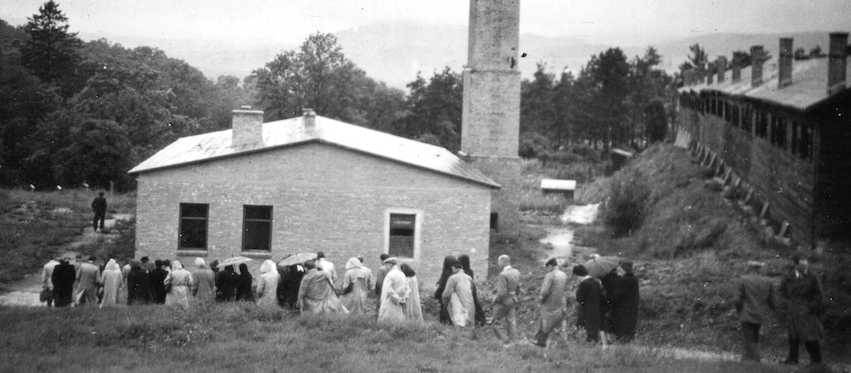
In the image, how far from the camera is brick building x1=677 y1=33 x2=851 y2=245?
890 inches

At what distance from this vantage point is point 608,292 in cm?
1587

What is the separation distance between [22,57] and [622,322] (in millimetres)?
55535

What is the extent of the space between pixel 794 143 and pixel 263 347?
694 inches

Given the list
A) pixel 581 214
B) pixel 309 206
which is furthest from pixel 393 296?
pixel 581 214

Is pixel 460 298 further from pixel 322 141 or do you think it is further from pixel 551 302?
pixel 322 141

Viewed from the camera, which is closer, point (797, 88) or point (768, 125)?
point (797, 88)

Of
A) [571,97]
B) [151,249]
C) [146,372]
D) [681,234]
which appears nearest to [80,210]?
[151,249]

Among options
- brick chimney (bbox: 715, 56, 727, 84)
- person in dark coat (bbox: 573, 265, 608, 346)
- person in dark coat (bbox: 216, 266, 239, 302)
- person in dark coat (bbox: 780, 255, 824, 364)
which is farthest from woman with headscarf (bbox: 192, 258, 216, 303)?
brick chimney (bbox: 715, 56, 727, 84)

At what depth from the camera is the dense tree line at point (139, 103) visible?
53094 millimetres

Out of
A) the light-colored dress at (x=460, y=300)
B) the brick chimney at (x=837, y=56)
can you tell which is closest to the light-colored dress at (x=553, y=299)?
the light-colored dress at (x=460, y=300)

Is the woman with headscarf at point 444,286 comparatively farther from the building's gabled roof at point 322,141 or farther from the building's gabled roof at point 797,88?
the building's gabled roof at point 797,88

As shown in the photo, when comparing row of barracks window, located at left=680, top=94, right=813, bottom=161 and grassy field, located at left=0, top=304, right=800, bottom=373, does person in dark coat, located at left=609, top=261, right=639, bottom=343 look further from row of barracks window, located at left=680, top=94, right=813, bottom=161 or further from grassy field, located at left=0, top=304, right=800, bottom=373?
row of barracks window, located at left=680, top=94, right=813, bottom=161

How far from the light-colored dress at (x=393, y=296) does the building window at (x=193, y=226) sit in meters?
11.4

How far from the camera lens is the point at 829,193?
2267cm
